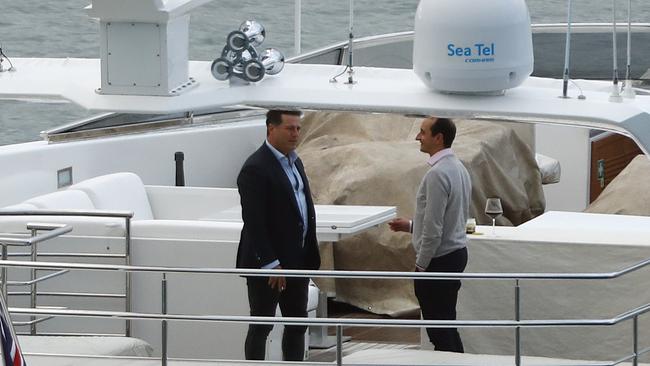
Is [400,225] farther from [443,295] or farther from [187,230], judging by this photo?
[187,230]

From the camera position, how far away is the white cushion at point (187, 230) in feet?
25.7

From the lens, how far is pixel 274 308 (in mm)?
7055

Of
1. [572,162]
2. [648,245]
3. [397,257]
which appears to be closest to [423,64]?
[648,245]

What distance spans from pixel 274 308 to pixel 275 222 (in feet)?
1.28

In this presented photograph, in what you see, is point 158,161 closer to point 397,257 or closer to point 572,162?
point 397,257

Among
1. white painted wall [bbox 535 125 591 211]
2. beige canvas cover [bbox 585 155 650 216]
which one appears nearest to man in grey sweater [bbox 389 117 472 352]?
beige canvas cover [bbox 585 155 650 216]

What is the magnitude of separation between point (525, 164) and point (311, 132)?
4.65 ft

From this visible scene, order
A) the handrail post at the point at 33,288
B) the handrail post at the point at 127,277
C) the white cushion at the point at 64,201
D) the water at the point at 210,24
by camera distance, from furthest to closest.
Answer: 1. the water at the point at 210,24
2. the white cushion at the point at 64,201
3. the handrail post at the point at 127,277
4. the handrail post at the point at 33,288

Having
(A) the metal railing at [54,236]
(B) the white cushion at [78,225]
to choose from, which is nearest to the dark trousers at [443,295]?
(A) the metal railing at [54,236]

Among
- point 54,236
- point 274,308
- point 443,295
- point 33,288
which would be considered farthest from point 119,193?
point 443,295

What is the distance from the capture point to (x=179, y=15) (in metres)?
5.73

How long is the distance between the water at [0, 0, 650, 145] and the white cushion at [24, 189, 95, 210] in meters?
8.72

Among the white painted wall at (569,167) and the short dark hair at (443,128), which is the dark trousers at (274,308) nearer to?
the short dark hair at (443,128)

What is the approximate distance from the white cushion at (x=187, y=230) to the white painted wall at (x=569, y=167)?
11.7 feet
